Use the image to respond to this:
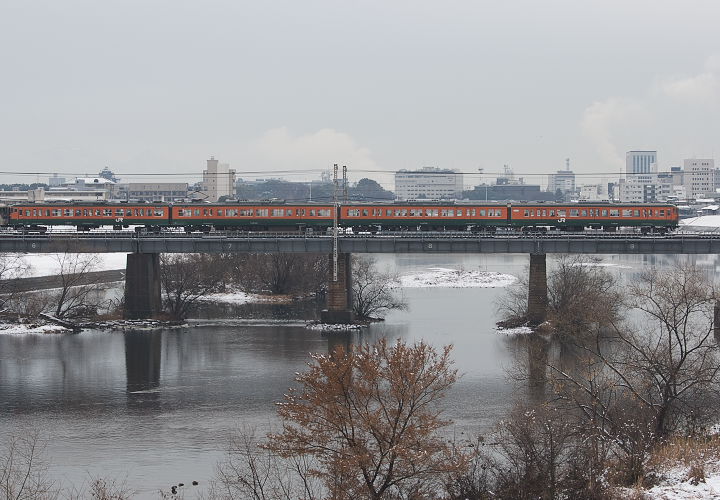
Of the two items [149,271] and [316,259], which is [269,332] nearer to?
[149,271]

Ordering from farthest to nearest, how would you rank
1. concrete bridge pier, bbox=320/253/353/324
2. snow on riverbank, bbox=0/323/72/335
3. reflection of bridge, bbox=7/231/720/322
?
1. reflection of bridge, bbox=7/231/720/322
2. concrete bridge pier, bbox=320/253/353/324
3. snow on riverbank, bbox=0/323/72/335

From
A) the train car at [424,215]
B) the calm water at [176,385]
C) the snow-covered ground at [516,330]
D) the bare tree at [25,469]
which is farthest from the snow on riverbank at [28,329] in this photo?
the bare tree at [25,469]

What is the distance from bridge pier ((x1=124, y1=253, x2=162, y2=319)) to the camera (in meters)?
73.9

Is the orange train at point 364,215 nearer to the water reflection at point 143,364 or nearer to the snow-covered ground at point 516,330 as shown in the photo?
the snow-covered ground at point 516,330

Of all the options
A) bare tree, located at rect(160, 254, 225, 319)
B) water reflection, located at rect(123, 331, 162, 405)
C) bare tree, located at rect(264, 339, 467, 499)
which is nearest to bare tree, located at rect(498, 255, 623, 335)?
water reflection, located at rect(123, 331, 162, 405)

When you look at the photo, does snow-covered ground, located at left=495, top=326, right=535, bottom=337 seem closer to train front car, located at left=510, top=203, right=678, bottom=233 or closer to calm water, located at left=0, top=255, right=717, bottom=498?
calm water, located at left=0, top=255, right=717, bottom=498

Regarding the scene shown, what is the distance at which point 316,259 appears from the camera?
97.6 m

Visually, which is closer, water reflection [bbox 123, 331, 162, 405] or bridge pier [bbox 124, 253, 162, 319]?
water reflection [bbox 123, 331, 162, 405]

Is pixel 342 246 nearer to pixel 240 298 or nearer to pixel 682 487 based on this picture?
pixel 240 298

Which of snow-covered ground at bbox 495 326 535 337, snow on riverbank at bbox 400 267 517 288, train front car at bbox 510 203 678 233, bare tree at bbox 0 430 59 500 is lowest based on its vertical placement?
snow on riverbank at bbox 400 267 517 288

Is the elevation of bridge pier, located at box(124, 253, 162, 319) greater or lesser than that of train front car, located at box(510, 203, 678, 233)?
lesser

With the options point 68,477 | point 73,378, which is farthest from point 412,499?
point 73,378

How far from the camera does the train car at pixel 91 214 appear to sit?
3408 inches

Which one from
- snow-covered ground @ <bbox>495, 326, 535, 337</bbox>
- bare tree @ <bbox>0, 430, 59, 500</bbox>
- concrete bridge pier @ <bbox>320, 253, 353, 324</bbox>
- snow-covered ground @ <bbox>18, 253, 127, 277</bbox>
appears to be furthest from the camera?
snow-covered ground @ <bbox>18, 253, 127, 277</bbox>
